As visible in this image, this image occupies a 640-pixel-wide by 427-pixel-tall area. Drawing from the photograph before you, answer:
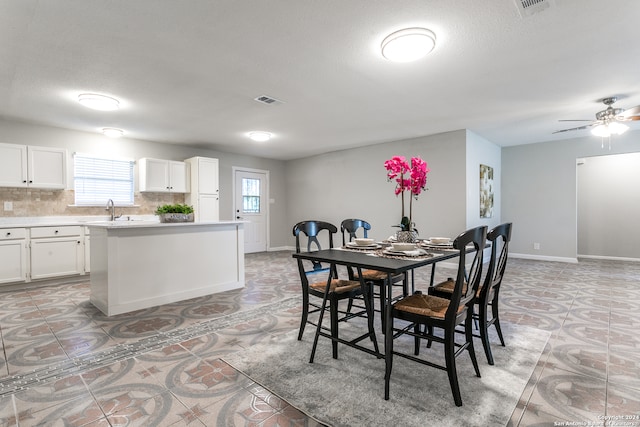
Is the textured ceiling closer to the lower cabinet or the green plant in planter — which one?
the green plant in planter

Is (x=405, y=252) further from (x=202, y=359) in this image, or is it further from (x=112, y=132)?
(x=112, y=132)

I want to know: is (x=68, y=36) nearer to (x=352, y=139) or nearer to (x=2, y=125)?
(x=2, y=125)

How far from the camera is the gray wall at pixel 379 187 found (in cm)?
543

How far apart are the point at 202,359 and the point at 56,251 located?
3839 millimetres

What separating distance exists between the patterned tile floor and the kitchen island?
187 millimetres

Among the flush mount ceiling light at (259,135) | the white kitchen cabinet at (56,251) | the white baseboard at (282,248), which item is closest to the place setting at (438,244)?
the flush mount ceiling light at (259,135)

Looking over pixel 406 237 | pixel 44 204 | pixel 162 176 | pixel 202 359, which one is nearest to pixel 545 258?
pixel 406 237

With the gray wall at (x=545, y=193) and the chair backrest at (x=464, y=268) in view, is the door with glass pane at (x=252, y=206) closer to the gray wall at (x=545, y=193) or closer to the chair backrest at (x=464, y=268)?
the gray wall at (x=545, y=193)

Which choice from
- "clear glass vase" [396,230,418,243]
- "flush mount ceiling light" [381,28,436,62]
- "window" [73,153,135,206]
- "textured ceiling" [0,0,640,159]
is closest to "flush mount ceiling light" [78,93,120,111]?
"textured ceiling" [0,0,640,159]

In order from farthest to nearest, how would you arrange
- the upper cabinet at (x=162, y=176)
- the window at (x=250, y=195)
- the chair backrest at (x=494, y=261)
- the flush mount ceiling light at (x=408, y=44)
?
the window at (x=250, y=195), the upper cabinet at (x=162, y=176), the flush mount ceiling light at (x=408, y=44), the chair backrest at (x=494, y=261)

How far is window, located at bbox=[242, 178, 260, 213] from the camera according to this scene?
7.67 m

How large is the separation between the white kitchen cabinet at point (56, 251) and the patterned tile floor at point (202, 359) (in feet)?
1.59

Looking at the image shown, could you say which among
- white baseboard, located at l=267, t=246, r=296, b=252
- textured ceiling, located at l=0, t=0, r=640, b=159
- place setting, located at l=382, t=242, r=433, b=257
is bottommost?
white baseboard, located at l=267, t=246, r=296, b=252

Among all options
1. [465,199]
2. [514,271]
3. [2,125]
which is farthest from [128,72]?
[514,271]
